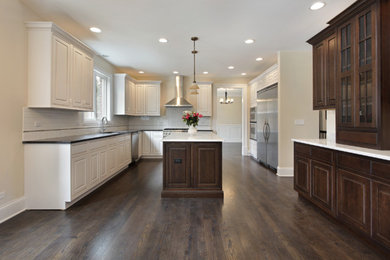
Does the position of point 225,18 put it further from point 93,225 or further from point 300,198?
point 93,225

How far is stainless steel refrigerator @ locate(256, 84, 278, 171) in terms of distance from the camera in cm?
501

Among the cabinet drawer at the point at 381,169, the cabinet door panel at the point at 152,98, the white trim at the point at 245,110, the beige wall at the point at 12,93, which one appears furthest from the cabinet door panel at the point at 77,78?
the white trim at the point at 245,110

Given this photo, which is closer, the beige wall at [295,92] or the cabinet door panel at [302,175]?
the cabinet door panel at [302,175]

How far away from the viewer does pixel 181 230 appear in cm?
236

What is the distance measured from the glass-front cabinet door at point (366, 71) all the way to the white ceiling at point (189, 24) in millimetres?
790

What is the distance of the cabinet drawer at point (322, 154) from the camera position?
254 cm

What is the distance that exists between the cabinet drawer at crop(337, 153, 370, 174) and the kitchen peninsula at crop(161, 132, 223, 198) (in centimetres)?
164

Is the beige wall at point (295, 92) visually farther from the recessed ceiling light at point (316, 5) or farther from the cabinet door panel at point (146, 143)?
the cabinet door panel at point (146, 143)

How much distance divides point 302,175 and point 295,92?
2262 mm

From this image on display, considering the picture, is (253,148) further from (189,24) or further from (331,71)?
(189,24)

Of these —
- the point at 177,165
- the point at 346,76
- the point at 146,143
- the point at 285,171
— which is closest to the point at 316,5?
the point at 346,76

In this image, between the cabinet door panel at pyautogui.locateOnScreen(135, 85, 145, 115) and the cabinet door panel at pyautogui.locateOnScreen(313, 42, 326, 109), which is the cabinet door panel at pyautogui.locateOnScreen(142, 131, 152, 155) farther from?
the cabinet door panel at pyautogui.locateOnScreen(313, 42, 326, 109)

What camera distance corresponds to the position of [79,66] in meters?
3.59

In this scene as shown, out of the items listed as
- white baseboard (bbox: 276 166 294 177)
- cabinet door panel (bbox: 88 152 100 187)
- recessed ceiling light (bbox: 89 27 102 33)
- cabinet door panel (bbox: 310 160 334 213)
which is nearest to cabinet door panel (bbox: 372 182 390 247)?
cabinet door panel (bbox: 310 160 334 213)
